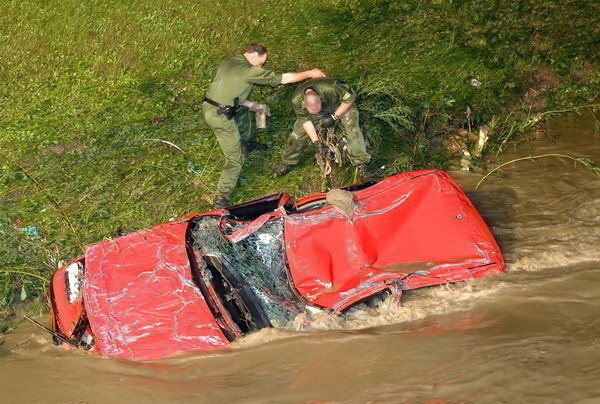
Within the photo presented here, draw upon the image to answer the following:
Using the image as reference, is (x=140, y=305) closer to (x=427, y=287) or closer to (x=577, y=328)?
(x=427, y=287)

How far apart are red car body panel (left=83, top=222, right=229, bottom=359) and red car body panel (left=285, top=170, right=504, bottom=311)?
93cm

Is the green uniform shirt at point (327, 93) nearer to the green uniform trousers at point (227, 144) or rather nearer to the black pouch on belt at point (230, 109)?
the black pouch on belt at point (230, 109)

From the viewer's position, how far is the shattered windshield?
618 centimetres

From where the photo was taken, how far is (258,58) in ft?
25.8

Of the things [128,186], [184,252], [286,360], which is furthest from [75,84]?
[286,360]

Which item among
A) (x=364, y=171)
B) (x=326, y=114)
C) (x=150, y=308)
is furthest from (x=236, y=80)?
(x=150, y=308)

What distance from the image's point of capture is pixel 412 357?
5.76 m

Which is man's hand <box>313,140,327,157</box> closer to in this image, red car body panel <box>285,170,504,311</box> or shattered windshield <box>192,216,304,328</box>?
red car body panel <box>285,170,504,311</box>

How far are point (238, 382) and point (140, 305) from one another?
998mm

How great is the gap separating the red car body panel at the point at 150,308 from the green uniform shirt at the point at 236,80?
93.7 inches

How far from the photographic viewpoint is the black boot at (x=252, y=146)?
360 inches

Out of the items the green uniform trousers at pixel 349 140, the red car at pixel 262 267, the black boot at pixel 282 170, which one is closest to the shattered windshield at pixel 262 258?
the red car at pixel 262 267

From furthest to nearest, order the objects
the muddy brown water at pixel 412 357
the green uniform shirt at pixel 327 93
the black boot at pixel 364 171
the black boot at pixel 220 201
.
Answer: the black boot at pixel 364 171 < the black boot at pixel 220 201 < the green uniform shirt at pixel 327 93 < the muddy brown water at pixel 412 357

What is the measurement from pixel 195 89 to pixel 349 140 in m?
3.05
